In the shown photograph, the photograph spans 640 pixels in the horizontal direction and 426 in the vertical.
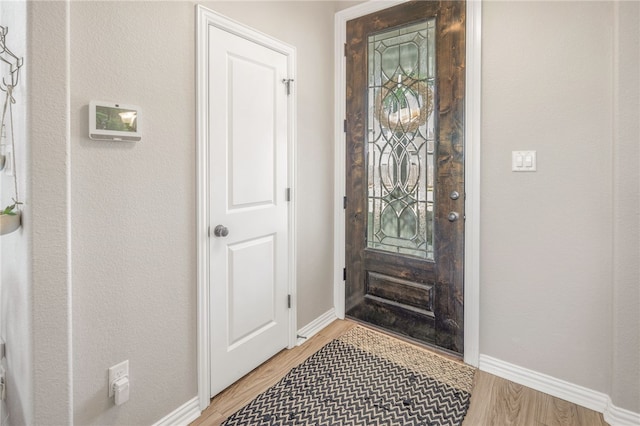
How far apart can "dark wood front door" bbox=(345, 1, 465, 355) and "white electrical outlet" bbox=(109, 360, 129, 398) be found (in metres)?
1.67

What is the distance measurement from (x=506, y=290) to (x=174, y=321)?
186cm

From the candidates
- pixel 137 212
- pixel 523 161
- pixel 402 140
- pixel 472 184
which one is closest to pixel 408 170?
pixel 402 140

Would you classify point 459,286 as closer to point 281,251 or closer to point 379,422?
point 379,422

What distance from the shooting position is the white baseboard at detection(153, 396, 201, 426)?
1600mm

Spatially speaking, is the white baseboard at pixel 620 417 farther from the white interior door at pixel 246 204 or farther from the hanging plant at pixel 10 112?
the hanging plant at pixel 10 112

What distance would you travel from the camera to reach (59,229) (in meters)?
1.17

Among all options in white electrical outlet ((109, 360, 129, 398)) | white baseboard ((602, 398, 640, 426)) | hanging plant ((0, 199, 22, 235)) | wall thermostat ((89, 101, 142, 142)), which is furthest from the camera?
white baseboard ((602, 398, 640, 426))

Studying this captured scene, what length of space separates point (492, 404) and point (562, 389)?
1.37ft

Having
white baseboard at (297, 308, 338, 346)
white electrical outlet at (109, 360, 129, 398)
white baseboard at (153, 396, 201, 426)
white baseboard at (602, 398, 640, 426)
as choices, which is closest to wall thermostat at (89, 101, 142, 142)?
white electrical outlet at (109, 360, 129, 398)

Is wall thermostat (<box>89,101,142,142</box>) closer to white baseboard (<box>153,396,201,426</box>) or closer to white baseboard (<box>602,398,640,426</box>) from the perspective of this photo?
white baseboard (<box>153,396,201,426</box>)

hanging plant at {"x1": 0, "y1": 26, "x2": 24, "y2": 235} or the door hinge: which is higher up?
the door hinge

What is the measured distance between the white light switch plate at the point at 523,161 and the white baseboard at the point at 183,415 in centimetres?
215

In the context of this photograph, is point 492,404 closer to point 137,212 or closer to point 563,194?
point 563,194

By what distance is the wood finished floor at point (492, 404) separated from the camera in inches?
66.3
